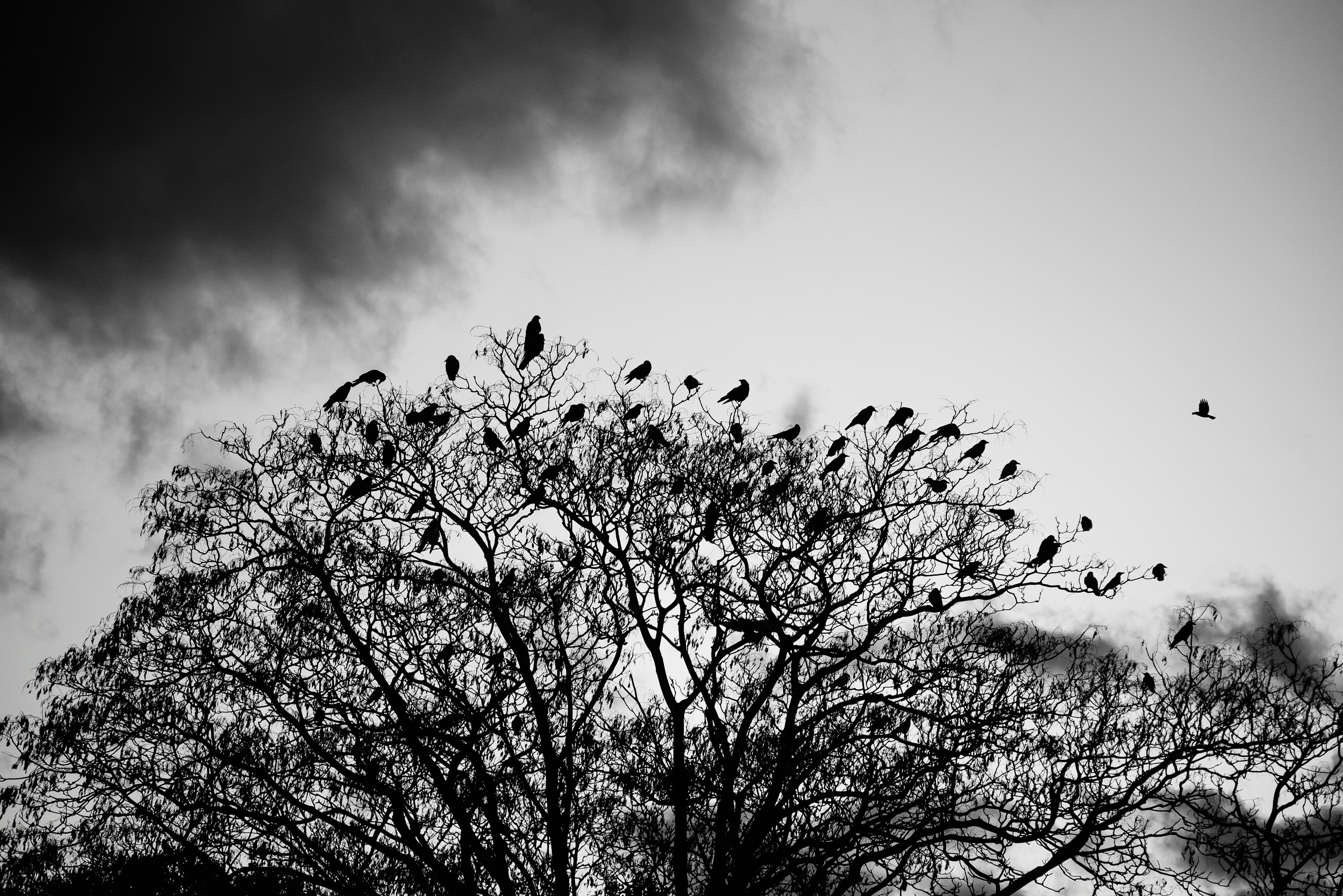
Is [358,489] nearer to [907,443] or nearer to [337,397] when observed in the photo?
[337,397]

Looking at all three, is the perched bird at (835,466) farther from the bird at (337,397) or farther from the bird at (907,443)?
the bird at (337,397)

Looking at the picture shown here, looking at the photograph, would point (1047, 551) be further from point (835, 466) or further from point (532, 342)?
point (532, 342)

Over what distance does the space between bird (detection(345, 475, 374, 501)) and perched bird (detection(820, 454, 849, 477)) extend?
17.9 feet

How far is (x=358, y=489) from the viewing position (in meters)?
10.3

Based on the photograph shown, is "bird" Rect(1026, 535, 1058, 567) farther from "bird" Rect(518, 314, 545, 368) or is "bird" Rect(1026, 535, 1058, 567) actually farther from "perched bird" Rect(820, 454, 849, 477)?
"bird" Rect(518, 314, 545, 368)

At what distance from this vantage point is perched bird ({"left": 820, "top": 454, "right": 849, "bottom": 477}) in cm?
1080

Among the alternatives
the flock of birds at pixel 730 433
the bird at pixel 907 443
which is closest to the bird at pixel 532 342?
the flock of birds at pixel 730 433

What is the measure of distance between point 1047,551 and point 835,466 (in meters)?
2.60

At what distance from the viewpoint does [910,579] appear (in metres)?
10.4

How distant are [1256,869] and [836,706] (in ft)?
19.1

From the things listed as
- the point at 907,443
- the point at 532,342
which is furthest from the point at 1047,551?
the point at 532,342

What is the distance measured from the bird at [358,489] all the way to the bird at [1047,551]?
25.8ft

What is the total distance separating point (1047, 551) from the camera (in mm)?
10164

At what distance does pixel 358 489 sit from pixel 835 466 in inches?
224
